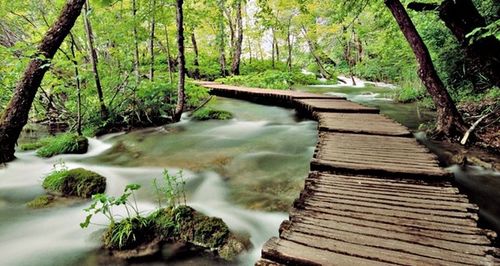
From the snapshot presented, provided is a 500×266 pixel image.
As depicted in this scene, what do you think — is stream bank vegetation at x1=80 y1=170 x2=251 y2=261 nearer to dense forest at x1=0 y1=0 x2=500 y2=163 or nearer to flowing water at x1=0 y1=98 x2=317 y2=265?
flowing water at x1=0 y1=98 x2=317 y2=265

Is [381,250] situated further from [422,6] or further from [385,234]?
[422,6]

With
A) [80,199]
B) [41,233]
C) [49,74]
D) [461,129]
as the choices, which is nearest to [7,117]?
[49,74]

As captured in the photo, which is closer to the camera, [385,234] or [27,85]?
[385,234]

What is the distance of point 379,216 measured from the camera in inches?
110

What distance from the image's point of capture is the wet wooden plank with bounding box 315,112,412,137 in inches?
236

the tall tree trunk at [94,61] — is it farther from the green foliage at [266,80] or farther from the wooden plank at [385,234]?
the green foliage at [266,80]

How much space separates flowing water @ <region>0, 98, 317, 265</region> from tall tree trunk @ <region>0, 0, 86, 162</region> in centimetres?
55

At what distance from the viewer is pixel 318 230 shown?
2.58 metres

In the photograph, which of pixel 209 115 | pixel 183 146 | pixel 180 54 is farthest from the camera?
pixel 209 115

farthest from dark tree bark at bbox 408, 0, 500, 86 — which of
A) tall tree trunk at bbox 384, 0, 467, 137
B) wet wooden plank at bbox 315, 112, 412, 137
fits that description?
wet wooden plank at bbox 315, 112, 412, 137

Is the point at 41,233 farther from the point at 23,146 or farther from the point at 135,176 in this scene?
the point at 23,146

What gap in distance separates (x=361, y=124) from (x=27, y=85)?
21.7 feet

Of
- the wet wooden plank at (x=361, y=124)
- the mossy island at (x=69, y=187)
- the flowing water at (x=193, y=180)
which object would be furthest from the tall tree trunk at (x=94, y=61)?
the wet wooden plank at (x=361, y=124)

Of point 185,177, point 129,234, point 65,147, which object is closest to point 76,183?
point 185,177
